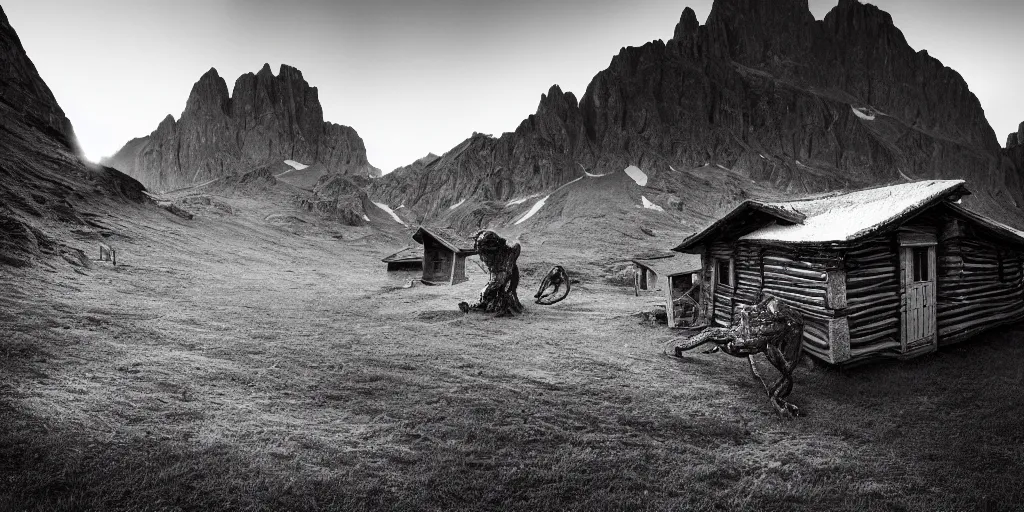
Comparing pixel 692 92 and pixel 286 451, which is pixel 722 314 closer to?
pixel 286 451

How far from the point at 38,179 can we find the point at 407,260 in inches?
1127

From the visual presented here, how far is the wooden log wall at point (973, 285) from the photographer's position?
10648mm

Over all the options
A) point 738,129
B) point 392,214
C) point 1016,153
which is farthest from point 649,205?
point 1016,153

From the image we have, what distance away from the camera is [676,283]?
60.6 ft

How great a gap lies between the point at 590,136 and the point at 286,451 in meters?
124

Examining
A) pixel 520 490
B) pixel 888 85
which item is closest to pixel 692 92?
pixel 888 85

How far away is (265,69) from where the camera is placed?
150000mm

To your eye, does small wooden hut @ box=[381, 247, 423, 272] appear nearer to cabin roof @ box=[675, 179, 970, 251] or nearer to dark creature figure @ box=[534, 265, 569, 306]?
dark creature figure @ box=[534, 265, 569, 306]

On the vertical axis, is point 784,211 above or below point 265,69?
below

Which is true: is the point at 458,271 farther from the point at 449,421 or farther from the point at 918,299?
the point at 918,299

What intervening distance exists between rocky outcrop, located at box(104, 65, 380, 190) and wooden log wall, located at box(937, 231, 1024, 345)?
15659 centimetres

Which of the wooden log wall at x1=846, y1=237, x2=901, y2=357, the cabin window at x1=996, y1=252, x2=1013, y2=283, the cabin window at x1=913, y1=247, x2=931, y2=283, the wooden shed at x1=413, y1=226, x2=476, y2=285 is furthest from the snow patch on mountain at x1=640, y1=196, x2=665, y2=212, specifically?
the wooden log wall at x1=846, y1=237, x2=901, y2=357

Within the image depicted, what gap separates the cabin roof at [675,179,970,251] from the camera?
29.8ft

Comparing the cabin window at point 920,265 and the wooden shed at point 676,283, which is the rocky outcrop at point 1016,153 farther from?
the cabin window at point 920,265
